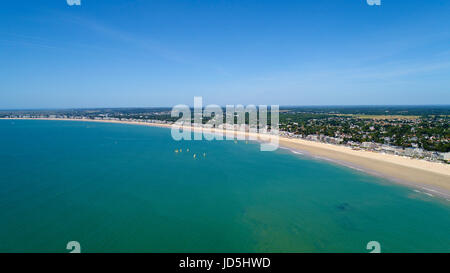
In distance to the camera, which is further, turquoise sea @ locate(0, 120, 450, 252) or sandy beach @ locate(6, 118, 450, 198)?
sandy beach @ locate(6, 118, 450, 198)

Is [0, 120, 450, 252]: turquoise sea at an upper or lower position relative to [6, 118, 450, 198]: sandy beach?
lower

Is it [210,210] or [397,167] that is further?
[397,167]

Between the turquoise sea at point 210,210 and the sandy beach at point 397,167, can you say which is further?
the sandy beach at point 397,167

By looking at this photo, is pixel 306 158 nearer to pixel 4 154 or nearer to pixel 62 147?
pixel 62 147
